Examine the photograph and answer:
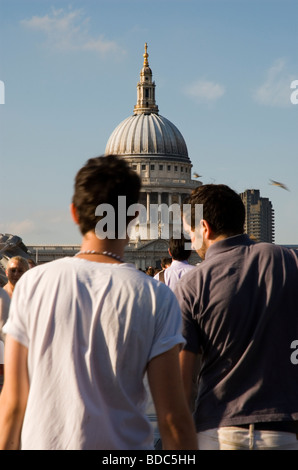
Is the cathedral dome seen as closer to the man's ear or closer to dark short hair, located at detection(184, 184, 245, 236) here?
dark short hair, located at detection(184, 184, 245, 236)

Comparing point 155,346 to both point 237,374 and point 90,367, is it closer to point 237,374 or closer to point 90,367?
point 90,367

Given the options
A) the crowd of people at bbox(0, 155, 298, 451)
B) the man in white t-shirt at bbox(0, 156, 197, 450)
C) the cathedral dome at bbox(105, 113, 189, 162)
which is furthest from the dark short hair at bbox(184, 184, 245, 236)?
the cathedral dome at bbox(105, 113, 189, 162)

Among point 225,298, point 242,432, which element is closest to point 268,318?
point 225,298

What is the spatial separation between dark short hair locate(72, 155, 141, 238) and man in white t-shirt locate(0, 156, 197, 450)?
0.17 m

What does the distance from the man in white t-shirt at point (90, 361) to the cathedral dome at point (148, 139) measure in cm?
10948

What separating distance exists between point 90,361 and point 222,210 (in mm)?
1498

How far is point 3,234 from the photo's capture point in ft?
75.3

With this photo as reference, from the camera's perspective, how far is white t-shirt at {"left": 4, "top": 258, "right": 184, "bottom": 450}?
128 inches

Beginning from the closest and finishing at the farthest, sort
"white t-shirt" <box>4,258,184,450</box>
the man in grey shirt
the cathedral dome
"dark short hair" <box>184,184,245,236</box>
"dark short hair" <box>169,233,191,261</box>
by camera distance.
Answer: "white t-shirt" <box>4,258,184,450</box> → the man in grey shirt → "dark short hair" <box>184,184,245,236</box> → "dark short hair" <box>169,233,191,261</box> → the cathedral dome

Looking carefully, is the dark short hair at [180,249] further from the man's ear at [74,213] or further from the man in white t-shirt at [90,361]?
the man in white t-shirt at [90,361]

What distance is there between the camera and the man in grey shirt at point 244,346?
13.6 feet

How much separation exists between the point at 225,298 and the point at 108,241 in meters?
0.97
